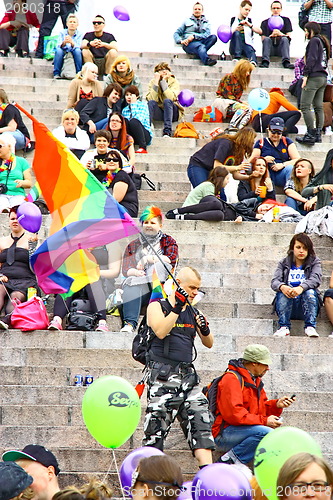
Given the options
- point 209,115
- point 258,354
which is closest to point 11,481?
point 258,354

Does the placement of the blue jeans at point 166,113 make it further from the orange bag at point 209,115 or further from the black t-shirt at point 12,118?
the black t-shirt at point 12,118

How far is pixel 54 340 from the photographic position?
29.2 ft

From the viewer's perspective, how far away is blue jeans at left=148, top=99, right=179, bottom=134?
13586mm

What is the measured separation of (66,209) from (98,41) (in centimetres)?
832

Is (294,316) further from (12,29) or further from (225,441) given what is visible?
(12,29)

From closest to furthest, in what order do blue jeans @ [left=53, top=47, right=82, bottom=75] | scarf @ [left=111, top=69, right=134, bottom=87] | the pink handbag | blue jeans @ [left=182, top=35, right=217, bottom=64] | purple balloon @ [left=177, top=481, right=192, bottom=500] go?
purple balloon @ [left=177, top=481, right=192, bottom=500] → the pink handbag → scarf @ [left=111, top=69, right=134, bottom=87] → blue jeans @ [left=53, top=47, right=82, bottom=75] → blue jeans @ [left=182, top=35, right=217, bottom=64]

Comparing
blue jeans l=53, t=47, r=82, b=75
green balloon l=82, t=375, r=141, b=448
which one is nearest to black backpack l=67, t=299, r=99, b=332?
green balloon l=82, t=375, r=141, b=448

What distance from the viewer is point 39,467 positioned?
6.15 meters

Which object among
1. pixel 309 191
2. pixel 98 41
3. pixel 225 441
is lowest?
pixel 225 441

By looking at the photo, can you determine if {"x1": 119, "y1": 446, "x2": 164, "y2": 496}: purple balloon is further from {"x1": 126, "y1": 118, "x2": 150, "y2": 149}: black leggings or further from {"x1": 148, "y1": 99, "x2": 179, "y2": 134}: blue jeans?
Result: {"x1": 148, "y1": 99, "x2": 179, "y2": 134}: blue jeans

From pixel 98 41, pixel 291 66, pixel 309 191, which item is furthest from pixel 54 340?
pixel 291 66

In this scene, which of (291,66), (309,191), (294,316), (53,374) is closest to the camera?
(53,374)

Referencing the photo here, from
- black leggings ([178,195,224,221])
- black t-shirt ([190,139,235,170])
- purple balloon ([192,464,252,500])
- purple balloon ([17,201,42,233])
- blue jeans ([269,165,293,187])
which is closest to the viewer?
purple balloon ([192,464,252,500])

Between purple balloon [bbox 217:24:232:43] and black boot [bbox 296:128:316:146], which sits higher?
purple balloon [bbox 217:24:232:43]
